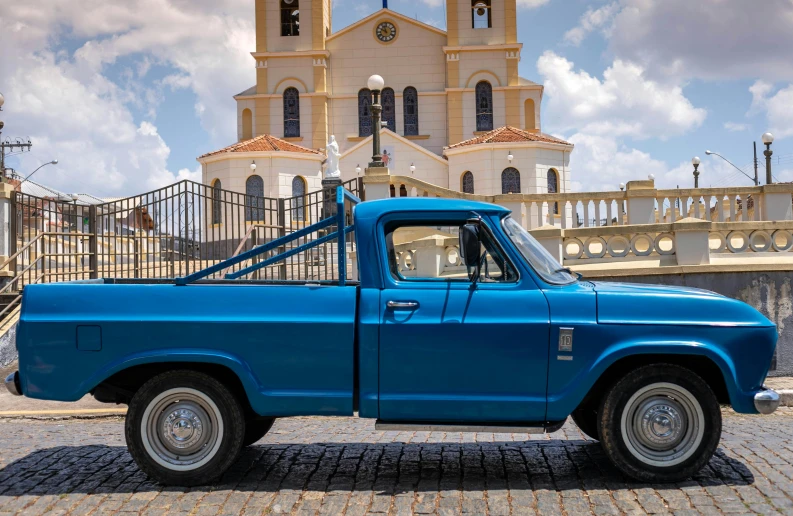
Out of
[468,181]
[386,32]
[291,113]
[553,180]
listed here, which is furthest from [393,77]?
[553,180]

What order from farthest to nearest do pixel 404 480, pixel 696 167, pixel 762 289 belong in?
pixel 696 167, pixel 762 289, pixel 404 480

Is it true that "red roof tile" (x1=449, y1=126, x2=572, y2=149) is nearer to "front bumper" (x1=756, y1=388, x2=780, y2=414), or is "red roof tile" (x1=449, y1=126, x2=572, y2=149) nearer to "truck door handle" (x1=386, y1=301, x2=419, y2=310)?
"front bumper" (x1=756, y1=388, x2=780, y2=414)

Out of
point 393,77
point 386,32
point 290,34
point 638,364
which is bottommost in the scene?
point 638,364

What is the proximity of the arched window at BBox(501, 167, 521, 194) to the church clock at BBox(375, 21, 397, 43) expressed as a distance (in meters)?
12.7

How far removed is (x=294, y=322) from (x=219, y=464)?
1120 mm

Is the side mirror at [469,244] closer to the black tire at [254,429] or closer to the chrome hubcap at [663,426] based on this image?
the chrome hubcap at [663,426]

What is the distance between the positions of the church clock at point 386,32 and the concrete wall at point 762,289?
37989 mm

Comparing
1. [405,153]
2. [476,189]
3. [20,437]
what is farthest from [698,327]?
[405,153]

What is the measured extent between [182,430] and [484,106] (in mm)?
43580

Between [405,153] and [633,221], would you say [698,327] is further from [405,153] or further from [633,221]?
[405,153]

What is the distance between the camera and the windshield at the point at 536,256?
18.9ft

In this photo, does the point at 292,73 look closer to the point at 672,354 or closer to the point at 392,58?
the point at 392,58

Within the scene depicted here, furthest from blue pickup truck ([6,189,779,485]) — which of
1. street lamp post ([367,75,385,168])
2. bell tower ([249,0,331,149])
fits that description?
bell tower ([249,0,331,149])

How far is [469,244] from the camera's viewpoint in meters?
5.40
